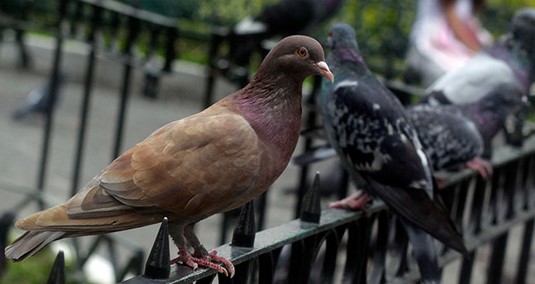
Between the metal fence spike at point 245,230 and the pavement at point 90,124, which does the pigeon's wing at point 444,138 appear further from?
the pavement at point 90,124

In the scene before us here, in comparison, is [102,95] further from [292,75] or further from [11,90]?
[292,75]

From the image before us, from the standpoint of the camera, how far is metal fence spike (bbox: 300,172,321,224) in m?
2.49

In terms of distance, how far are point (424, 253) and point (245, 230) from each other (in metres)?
0.80

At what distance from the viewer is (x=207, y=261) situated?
214cm

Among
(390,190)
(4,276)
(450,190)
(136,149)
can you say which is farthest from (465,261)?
(4,276)

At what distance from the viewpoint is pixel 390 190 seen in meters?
2.91

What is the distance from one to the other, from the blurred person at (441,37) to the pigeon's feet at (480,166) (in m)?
3.73

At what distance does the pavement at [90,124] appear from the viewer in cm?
694

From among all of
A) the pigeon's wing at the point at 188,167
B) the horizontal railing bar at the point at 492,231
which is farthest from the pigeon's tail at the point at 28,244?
the horizontal railing bar at the point at 492,231

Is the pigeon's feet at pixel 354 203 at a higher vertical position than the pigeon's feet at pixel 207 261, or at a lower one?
lower

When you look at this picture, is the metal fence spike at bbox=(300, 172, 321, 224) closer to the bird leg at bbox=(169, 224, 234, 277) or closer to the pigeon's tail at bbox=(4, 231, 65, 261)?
the bird leg at bbox=(169, 224, 234, 277)

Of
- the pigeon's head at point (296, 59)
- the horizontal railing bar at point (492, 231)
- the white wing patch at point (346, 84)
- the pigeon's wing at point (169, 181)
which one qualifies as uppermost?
the pigeon's head at point (296, 59)

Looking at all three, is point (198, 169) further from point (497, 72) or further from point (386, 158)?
point (497, 72)

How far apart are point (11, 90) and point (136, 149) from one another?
796cm
